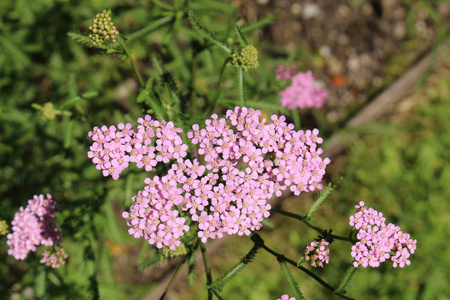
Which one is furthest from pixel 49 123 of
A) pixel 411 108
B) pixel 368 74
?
A: pixel 411 108

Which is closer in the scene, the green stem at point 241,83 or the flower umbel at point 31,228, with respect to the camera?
the green stem at point 241,83

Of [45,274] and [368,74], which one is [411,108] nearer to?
[368,74]

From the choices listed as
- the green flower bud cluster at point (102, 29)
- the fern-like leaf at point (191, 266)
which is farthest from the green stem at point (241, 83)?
the fern-like leaf at point (191, 266)

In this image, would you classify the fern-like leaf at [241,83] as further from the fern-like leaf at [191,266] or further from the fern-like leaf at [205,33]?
the fern-like leaf at [191,266]

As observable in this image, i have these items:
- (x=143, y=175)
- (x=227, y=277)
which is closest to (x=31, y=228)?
(x=143, y=175)

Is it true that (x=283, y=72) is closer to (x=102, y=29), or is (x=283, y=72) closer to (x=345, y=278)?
(x=102, y=29)

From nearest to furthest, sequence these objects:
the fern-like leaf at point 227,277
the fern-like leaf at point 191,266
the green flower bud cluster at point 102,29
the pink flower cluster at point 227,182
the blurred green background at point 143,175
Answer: the green flower bud cluster at point 102,29 < the pink flower cluster at point 227,182 < the fern-like leaf at point 227,277 < the fern-like leaf at point 191,266 < the blurred green background at point 143,175
